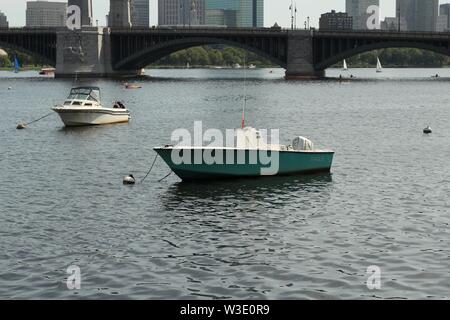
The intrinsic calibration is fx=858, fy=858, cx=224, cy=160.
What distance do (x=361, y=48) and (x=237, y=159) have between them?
5697 inches

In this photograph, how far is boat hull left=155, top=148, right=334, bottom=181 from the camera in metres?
46.5

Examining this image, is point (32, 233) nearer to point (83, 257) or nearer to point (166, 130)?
point (83, 257)

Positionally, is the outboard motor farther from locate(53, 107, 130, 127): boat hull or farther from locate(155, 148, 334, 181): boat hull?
locate(53, 107, 130, 127): boat hull

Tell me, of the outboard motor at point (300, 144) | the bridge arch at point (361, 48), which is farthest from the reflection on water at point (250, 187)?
the bridge arch at point (361, 48)

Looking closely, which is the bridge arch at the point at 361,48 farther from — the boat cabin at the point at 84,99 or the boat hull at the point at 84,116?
the boat hull at the point at 84,116

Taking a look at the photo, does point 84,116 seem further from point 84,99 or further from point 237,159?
point 237,159

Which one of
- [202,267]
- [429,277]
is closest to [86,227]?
[202,267]

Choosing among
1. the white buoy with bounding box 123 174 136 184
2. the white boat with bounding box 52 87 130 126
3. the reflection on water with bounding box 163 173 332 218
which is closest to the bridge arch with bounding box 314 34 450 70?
the white boat with bounding box 52 87 130 126

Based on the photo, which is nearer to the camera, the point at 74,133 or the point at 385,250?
the point at 385,250

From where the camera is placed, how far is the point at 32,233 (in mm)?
34531

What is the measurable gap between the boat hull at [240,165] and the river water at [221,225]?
2.09ft

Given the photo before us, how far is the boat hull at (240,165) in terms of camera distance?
152ft

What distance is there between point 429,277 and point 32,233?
1582cm
